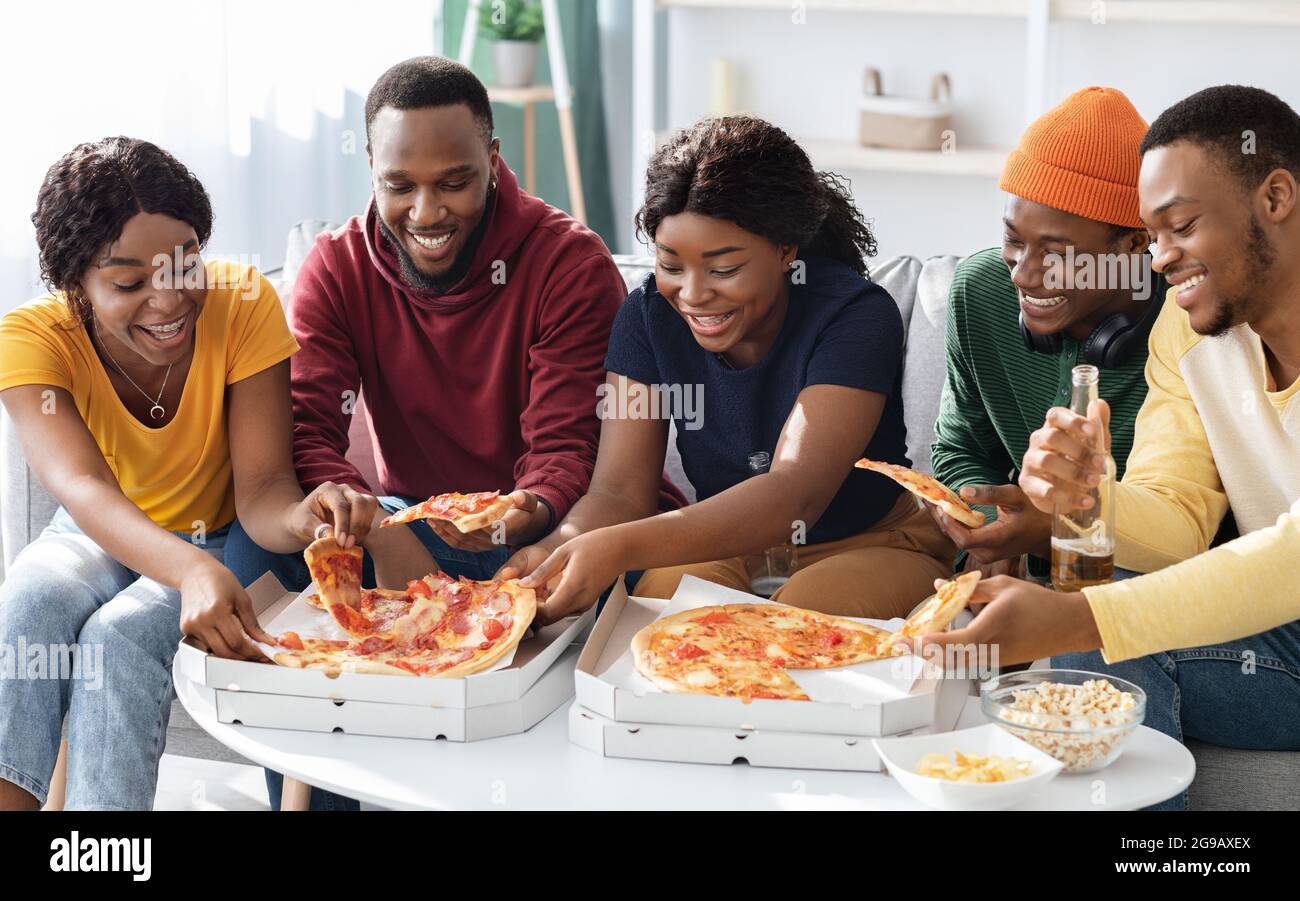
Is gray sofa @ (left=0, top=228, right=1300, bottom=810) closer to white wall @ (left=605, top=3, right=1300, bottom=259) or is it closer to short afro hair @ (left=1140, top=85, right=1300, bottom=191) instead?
short afro hair @ (left=1140, top=85, right=1300, bottom=191)

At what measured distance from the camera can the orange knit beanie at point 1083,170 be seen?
215cm

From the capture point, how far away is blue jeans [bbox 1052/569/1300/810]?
6.34 ft

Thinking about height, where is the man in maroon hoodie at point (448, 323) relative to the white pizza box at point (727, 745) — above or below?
above

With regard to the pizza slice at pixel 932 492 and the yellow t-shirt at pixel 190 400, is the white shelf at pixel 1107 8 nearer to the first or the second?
the yellow t-shirt at pixel 190 400

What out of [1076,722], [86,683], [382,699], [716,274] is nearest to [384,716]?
[382,699]

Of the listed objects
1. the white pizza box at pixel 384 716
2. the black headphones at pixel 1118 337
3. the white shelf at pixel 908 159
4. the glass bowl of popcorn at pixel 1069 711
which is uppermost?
the white shelf at pixel 908 159

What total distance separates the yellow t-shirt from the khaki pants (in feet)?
2.35

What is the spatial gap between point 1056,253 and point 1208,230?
0.86 feet

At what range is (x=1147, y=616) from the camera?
5.65ft

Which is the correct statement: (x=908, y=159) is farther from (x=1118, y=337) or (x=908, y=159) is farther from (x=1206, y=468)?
(x=1206, y=468)

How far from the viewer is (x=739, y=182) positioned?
225 cm

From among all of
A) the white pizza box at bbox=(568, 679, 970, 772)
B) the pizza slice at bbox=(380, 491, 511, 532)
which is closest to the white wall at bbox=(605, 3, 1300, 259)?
the pizza slice at bbox=(380, 491, 511, 532)

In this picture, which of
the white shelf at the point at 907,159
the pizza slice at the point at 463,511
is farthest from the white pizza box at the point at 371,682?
the white shelf at the point at 907,159

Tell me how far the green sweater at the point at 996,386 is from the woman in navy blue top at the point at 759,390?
0.10m
